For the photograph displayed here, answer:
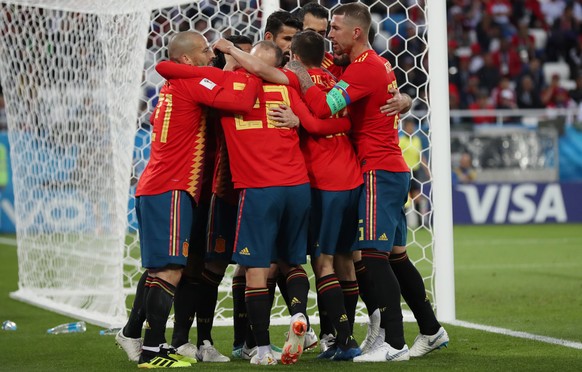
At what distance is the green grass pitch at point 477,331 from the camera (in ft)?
19.1

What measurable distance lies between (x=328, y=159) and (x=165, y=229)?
1.00 m

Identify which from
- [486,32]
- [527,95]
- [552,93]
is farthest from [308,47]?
[486,32]

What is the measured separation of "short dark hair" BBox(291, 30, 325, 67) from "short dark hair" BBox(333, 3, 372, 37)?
0.21 metres

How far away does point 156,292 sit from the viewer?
18.9 feet

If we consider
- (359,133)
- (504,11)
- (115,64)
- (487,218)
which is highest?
(504,11)

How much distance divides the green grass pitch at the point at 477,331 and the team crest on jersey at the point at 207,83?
1522 millimetres

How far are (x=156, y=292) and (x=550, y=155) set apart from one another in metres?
13.7

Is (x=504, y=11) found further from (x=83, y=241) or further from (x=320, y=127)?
(x=320, y=127)

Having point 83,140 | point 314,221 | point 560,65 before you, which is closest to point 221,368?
point 314,221

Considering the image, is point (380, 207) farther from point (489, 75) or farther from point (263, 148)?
point (489, 75)

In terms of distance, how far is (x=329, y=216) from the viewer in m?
5.99

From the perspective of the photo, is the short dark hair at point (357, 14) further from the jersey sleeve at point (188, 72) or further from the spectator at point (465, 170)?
the spectator at point (465, 170)

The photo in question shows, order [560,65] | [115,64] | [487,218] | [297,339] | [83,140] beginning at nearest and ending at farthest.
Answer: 1. [297,339]
2. [115,64]
3. [83,140]
4. [487,218]
5. [560,65]

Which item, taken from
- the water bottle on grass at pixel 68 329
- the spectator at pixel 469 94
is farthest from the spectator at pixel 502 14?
the water bottle on grass at pixel 68 329
